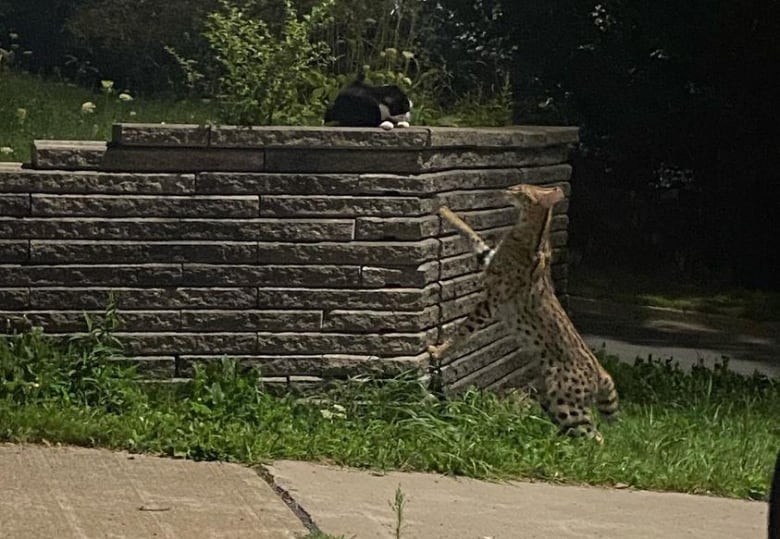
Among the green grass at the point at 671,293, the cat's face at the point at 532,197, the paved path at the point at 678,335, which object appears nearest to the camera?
the cat's face at the point at 532,197

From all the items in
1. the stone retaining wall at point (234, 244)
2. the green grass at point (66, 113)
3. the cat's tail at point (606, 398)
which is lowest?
the cat's tail at point (606, 398)

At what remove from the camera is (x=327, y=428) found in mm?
7016

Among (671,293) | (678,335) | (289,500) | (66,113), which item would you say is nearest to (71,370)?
(289,500)

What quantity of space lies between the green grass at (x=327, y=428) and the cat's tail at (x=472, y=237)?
76 centimetres

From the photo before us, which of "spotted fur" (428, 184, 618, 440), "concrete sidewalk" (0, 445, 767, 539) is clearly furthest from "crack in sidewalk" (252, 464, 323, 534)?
"spotted fur" (428, 184, 618, 440)

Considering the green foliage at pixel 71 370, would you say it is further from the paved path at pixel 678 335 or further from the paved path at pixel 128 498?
the paved path at pixel 678 335

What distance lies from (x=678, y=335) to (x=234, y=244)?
30.9ft

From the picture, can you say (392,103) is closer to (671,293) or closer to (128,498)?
(128,498)

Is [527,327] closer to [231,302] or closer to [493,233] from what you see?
[493,233]

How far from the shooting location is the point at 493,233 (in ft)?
28.3

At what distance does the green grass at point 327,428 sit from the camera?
21.6 ft

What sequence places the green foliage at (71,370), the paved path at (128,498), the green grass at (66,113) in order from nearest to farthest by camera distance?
1. the paved path at (128,498)
2. the green foliage at (71,370)
3. the green grass at (66,113)

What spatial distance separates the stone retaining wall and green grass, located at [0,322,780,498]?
0.60ft

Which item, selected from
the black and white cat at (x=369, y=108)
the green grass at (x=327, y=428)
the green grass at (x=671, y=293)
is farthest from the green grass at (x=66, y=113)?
the green grass at (x=671, y=293)
